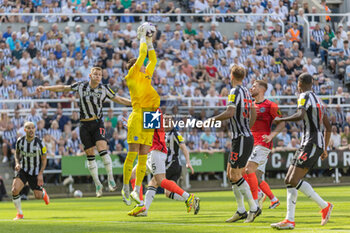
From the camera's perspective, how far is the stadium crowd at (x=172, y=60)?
25609 mm

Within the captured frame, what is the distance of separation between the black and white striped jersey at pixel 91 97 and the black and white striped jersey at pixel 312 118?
18.3 feet

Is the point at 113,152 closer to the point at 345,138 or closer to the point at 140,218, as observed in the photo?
the point at 345,138

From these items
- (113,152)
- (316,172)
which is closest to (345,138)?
(316,172)

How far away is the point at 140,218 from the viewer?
12820 millimetres

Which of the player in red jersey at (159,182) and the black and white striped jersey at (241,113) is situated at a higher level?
the black and white striped jersey at (241,113)

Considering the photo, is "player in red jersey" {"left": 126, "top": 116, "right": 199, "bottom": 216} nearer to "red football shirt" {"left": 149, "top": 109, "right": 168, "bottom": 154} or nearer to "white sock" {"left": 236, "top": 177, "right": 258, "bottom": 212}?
"red football shirt" {"left": 149, "top": 109, "right": 168, "bottom": 154}

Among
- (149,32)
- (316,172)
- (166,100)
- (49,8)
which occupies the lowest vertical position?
(316,172)

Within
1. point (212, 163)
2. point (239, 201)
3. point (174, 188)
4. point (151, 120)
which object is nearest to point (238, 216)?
point (239, 201)

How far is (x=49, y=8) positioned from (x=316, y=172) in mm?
11754

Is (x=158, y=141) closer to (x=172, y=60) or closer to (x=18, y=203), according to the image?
(x=18, y=203)

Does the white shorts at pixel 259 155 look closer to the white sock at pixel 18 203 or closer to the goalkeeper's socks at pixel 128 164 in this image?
the goalkeeper's socks at pixel 128 164

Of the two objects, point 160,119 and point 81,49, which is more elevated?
point 81,49

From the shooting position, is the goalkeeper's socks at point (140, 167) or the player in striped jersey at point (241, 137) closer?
the player in striped jersey at point (241, 137)

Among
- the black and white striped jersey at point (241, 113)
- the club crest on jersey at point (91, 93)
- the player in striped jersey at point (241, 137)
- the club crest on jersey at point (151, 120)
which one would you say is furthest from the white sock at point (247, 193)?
the club crest on jersey at point (91, 93)
